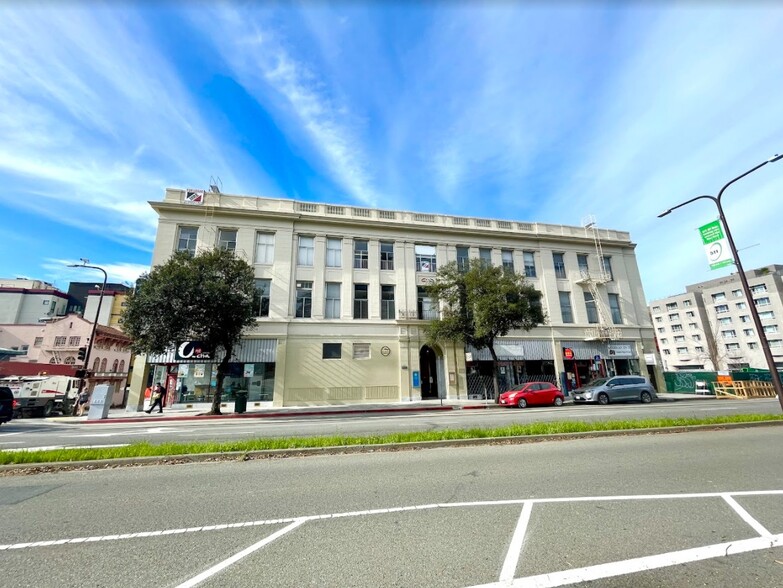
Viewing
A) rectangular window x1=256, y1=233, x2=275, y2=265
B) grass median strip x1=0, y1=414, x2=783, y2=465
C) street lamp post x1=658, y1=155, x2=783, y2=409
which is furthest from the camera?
rectangular window x1=256, y1=233, x2=275, y2=265

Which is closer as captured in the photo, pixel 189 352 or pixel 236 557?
pixel 236 557

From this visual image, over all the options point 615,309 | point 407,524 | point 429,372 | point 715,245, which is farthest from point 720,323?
point 407,524

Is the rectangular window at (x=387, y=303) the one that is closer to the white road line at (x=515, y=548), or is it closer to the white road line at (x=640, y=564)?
the white road line at (x=515, y=548)

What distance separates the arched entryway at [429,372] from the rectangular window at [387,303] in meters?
3.52

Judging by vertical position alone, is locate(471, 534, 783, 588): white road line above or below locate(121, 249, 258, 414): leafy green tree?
below

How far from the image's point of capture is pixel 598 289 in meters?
31.1

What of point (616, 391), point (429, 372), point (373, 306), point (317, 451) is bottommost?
point (317, 451)

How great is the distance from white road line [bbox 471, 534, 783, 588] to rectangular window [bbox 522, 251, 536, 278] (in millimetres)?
28175

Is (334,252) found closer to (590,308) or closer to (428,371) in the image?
(428,371)

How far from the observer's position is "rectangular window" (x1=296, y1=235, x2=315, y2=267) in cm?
2642

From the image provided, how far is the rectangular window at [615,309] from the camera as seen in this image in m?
30.9

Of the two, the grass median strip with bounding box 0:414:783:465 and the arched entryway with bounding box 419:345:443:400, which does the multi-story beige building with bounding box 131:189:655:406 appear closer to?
the arched entryway with bounding box 419:345:443:400

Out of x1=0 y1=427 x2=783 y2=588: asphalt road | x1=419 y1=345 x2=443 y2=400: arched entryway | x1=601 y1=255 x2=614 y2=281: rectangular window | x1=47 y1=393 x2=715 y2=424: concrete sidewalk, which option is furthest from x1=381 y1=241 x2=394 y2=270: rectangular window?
x1=0 y1=427 x2=783 y2=588: asphalt road

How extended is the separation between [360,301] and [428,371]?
25.1ft
